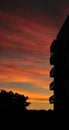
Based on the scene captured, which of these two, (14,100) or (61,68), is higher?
(14,100)

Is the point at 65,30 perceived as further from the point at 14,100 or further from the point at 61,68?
the point at 14,100

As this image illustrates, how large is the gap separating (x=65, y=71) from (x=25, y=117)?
512 inches

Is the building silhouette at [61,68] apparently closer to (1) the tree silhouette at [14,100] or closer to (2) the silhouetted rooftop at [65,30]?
(2) the silhouetted rooftop at [65,30]

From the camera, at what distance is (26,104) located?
133 metres

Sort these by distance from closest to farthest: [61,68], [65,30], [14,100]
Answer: [65,30]
[61,68]
[14,100]

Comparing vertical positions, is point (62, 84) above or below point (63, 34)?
below

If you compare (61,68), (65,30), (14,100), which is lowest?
(61,68)

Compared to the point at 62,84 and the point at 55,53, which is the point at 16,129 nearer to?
the point at 62,84

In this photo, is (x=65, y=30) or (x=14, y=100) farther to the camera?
(x=14, y=100)

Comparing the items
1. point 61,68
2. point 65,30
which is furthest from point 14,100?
point 65,30

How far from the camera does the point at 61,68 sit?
242 feet

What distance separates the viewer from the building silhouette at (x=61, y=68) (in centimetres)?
6694

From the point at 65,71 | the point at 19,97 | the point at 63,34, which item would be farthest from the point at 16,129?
the point at 19,97

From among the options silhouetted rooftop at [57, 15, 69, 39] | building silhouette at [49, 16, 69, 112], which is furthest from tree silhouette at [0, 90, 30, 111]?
silhouetted rooftop at [57, 15, 69, 39]
